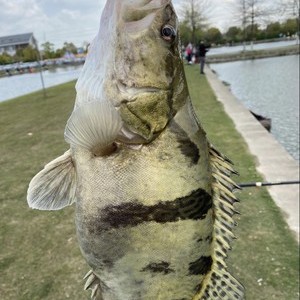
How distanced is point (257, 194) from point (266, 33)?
69.8 meters

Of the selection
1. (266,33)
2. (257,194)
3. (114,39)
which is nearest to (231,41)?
(266,33)

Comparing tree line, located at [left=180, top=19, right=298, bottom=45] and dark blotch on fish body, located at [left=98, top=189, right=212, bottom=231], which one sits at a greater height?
A: dark blotch on fish body, located at [left=98, top=189, right=212, bottom=231]

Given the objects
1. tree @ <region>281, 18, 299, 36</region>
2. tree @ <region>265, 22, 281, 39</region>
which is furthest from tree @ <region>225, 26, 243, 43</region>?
tree @ <region>281, 18, 299, 36</region>

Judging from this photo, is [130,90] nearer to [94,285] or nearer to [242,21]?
[94,285]

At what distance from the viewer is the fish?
1553 mm

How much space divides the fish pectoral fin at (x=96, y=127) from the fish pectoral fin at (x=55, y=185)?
0.16 metres

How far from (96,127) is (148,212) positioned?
1.20 ft

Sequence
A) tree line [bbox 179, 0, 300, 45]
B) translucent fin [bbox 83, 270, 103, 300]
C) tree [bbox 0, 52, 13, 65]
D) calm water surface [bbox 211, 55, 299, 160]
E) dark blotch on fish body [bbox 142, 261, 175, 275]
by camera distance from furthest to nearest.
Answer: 1. tree line [bbox 179, 0, 300, 45]
2. calm water surface [bbox 211, 55, 299, 160]
3. tree [bbox 0, 52, 13, 65]
4. translucent fin [bbox 83, 270, 103, 300]
5. dark blotch on fish body [bbox 142, 261, 175, 275]

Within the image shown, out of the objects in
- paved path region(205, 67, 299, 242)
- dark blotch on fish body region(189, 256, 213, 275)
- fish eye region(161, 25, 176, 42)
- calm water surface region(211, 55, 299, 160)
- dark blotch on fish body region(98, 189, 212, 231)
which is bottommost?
calm water surface region(211, 55, 299, 160)

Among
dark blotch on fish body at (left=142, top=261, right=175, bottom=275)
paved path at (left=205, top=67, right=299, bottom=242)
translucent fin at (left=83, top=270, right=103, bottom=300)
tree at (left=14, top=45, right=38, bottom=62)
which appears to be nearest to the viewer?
dark blotch on fish body at (left=142, top=261, right=175, bottom=275)

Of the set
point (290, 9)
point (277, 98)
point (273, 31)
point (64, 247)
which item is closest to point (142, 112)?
point (64, 247)

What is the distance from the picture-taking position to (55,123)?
37.5ft

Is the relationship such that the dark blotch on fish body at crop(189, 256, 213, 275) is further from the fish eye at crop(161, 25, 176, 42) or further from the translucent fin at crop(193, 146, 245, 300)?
the fish eye at crop(161, 25, 176, 42)

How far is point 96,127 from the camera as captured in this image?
152cm
